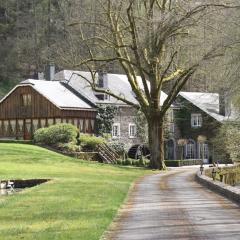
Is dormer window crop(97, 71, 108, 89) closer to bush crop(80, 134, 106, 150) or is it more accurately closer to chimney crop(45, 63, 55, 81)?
chimney crop(45, 63, 55, 81)

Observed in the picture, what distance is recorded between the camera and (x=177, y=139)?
67750mm

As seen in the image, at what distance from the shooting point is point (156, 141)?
43.1m

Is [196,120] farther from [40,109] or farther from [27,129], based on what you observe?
[27,129]

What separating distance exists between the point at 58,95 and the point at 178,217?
4482 cm

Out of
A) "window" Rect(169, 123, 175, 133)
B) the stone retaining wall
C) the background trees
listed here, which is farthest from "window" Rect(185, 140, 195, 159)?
the stone retaining wall

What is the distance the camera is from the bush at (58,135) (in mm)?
49469

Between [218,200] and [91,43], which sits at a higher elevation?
[91,43]

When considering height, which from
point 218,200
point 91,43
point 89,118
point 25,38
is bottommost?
point 218,200

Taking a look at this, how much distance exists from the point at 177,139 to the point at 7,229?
56.2 m

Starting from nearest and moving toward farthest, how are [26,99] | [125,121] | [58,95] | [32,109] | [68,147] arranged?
[68,147] → [58,95] → [32,109] → [26,99] → [125,121]

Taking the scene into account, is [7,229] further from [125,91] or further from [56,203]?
[125,91]

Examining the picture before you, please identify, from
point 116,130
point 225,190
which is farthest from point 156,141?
point 225,190

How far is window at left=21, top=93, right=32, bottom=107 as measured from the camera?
194 ft

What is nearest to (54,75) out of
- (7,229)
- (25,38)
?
(25,38)
